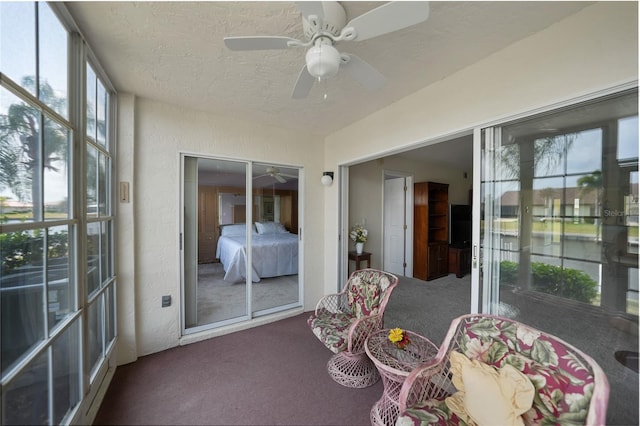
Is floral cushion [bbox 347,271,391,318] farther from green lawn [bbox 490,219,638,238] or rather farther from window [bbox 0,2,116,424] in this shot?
window [bbox 0,2,116,424]

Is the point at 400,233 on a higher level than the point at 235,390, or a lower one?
higher

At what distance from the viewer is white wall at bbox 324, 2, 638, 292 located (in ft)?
3.84

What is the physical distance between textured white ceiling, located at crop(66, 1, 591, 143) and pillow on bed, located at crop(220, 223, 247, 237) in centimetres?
139

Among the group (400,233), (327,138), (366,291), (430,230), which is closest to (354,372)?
(366,291)

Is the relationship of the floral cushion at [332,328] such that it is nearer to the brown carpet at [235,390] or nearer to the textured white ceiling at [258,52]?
the brown carpet at [235,390]

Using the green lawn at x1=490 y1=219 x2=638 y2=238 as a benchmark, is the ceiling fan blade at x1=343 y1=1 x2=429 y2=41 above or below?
above

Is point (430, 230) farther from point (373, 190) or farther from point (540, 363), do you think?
point (540, 363)

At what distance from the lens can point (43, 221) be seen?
1.15 metres

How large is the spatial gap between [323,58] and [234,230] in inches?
91.0

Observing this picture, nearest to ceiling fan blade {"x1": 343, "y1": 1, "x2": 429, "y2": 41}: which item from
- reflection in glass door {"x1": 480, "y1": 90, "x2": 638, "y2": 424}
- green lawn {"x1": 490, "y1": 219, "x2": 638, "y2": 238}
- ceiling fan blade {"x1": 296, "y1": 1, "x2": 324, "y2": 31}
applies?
ceiling fan blade {"x1": 296, "y1": 1, "x2": 324, "y2": 31}

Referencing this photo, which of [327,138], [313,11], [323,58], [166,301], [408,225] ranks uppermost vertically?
[327,138]

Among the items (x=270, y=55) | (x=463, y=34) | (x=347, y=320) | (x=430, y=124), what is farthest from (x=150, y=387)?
(x=463, y=34)

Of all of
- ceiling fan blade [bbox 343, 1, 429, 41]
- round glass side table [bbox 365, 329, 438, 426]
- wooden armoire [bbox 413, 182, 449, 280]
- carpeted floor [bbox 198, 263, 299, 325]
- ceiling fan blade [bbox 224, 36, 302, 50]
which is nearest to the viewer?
ceiling fan blade [bbox 343, 1, 429, 41]

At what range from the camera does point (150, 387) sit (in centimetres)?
189
